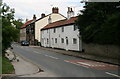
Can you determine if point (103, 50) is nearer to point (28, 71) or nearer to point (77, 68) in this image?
point (77, 68)

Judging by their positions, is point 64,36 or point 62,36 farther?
point 62,36

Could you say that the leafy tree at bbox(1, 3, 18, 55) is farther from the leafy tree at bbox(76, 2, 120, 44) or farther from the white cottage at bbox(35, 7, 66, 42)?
the white cottage at bbox(35, 7, 66, 42)

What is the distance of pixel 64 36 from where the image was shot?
129 ft

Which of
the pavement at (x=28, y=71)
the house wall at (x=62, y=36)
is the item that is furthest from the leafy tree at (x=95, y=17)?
the pavement at (x=28, y=71)

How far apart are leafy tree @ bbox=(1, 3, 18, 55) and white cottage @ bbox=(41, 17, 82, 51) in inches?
556

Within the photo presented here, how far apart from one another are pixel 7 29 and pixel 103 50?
1206 cm

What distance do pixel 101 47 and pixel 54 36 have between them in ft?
68.4

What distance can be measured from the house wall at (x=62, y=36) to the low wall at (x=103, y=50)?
3.43 metres

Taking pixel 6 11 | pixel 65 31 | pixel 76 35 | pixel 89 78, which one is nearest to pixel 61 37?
pixel 65 31

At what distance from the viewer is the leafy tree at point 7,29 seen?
1779 cm

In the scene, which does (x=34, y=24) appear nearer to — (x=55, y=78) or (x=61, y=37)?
(x=61, y=37)

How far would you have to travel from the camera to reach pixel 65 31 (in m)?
38.8

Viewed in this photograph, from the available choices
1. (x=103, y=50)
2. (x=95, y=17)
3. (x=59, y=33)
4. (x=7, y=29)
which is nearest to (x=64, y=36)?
(x=59, y=33)

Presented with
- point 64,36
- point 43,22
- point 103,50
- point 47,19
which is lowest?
point 103,50
